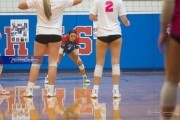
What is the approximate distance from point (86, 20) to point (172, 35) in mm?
9074

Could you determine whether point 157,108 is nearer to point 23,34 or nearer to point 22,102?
point 22,102

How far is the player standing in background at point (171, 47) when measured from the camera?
3.18 metres

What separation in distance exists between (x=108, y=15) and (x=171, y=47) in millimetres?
3425

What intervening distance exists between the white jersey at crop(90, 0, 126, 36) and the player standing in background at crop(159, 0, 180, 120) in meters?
3.26

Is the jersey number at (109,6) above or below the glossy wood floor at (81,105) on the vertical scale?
above

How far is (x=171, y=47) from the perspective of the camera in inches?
127

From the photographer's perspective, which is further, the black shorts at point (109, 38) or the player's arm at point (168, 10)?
the black shorts at point (109, 38)

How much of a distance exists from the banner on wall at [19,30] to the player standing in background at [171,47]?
9.14 metres

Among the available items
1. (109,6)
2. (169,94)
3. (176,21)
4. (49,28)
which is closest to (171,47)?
(176,21)

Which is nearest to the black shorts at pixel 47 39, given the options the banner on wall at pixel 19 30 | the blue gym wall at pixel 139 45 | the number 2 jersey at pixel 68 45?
the number 2 jersey at pixel 68 45

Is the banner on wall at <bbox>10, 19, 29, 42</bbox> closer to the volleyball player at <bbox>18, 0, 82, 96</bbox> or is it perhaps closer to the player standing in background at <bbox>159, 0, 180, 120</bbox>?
the volleyball player at <bbox>18, 0, 82, 96</bbox>

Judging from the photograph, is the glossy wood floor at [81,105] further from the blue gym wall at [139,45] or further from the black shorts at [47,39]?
the blue gym wall at [139,45]

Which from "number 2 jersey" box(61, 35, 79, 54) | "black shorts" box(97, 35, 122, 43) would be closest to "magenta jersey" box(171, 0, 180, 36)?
"black shorts" box(97, 35, 122, 43)

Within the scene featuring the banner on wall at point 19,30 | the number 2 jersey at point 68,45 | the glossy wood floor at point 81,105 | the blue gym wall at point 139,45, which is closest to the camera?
the glossy wood floor at point 81,105
